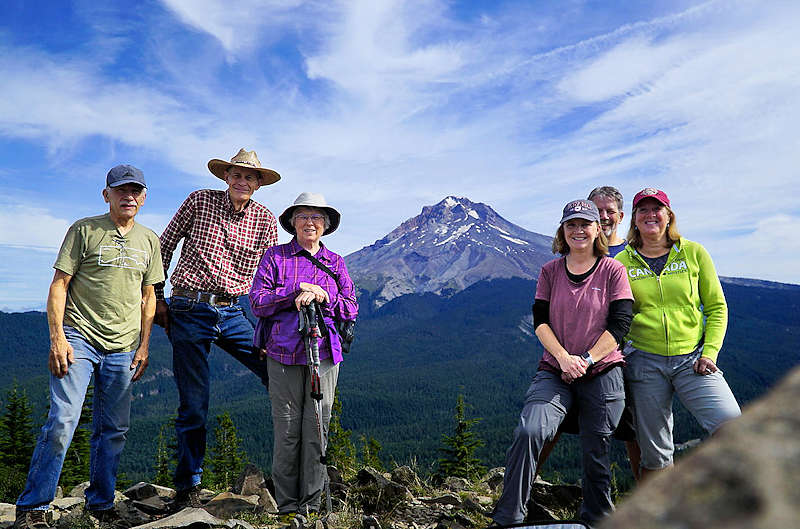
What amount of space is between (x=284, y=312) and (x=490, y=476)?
4.27 m

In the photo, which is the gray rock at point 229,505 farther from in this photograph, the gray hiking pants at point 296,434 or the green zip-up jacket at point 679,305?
the green zip-up jacket at point 679,305

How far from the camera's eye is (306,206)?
545 cm

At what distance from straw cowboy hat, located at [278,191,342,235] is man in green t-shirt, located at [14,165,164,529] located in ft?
4.23

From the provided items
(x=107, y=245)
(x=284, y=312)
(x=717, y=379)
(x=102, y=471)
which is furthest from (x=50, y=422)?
(x=717, y=379)

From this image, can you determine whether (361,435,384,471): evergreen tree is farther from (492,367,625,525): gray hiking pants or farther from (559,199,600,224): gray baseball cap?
(559,199,600,224): gray baseball cap

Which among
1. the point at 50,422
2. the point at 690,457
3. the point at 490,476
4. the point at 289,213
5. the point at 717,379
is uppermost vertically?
the point at 289,213

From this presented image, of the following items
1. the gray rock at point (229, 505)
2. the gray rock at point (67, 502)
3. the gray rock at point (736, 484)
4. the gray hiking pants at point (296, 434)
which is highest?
the gray rock at point (736, 484)

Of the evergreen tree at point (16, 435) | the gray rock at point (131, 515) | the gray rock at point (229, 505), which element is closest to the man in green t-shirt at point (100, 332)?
the gray rock at point (131, 515)

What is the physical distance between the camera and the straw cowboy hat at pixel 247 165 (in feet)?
19.2

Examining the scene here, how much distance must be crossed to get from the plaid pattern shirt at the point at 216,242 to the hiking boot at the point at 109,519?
82.5 inches

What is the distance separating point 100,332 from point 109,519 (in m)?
1.90

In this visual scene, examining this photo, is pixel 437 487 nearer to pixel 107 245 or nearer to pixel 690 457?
pixel 107 245

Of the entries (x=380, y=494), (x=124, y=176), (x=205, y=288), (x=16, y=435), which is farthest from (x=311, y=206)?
(x=16, y=435)

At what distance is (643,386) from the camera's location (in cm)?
459
